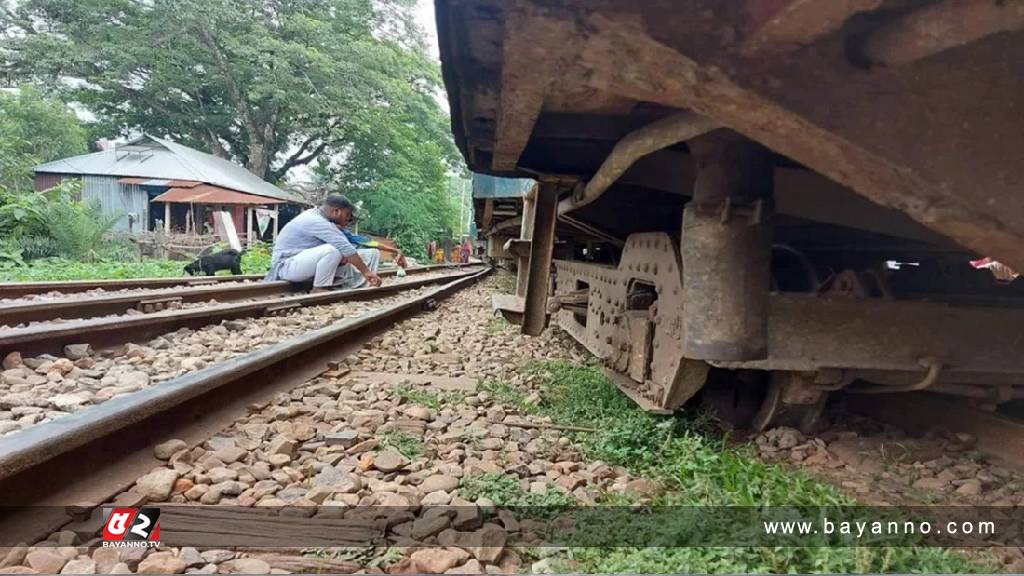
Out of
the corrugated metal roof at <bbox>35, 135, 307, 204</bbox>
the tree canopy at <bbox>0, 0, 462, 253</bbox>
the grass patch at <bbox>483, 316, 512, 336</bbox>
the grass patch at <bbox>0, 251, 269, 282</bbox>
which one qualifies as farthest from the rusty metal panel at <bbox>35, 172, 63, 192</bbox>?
the grass patch at <bbox>483, 316, 512, 336</bbox>

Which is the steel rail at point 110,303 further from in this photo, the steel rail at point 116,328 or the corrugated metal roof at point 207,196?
the corrugated metal roof at point 207,196

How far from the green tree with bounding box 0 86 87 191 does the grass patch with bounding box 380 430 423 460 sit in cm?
2328

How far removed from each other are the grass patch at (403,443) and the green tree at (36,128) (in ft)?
76.4

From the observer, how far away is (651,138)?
1540 millimetres

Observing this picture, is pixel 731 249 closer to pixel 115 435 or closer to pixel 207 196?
pixel 115 435

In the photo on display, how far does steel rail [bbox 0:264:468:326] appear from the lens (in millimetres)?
3531

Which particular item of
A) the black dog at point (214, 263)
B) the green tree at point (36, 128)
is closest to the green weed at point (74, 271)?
the black dog at point (214, 263)

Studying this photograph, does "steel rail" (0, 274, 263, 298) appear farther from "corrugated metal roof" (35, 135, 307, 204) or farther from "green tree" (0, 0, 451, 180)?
"green tree" (0, 0, 451, 180)

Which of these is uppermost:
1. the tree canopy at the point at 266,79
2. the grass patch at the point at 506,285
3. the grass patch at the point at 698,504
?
the tree canopy at the point at 266,79

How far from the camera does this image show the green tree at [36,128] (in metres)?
21.0

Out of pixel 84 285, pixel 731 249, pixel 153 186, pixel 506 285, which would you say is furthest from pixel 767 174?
pixel 153 186

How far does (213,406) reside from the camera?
212cm

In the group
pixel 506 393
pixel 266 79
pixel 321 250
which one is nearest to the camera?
pixel 506 393

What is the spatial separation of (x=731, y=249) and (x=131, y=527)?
1.75 m
